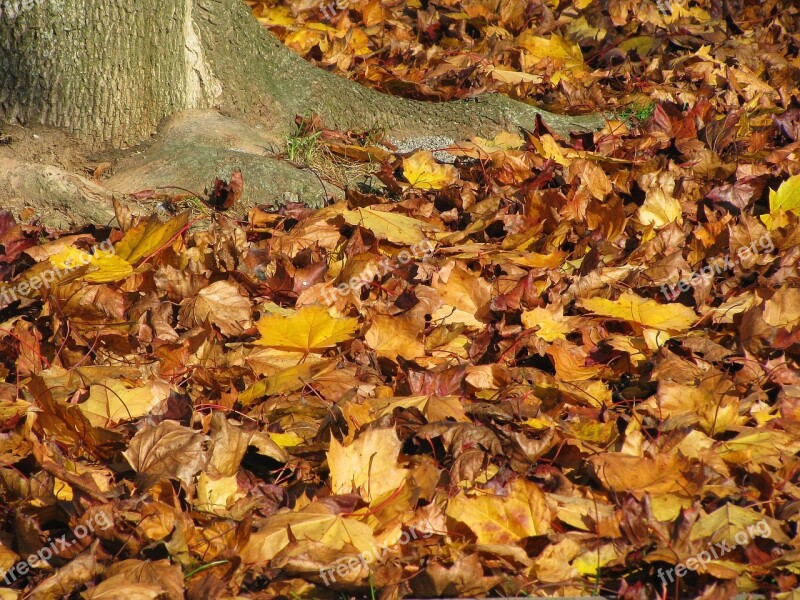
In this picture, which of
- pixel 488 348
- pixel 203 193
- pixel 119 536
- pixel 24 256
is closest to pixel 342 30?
pixel 203 193

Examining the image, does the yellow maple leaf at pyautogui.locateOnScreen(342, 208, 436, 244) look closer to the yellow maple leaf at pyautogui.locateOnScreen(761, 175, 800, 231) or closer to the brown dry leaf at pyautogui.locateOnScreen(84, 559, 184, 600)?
the yellow maple leaf at pyautogui.locateOnScreen(761, 175, 800, 231)

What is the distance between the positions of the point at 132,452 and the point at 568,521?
3.25ft

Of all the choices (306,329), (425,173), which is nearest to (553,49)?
(425,173)

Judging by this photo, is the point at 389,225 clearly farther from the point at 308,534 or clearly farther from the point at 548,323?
the point at 308,534

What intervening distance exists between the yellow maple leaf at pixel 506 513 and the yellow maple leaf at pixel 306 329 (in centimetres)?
65

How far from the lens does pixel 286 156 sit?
3.31m

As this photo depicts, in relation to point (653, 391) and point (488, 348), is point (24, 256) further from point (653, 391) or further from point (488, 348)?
point (653, 391)

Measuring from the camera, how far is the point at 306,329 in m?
2.19

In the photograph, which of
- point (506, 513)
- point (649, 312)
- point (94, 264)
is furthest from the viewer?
point (94, 264)

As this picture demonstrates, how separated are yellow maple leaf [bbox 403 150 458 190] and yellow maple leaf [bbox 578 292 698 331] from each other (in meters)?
1.05

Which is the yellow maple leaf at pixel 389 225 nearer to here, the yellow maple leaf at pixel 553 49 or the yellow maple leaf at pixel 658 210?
the yellow maple leaf at pixel 658 210

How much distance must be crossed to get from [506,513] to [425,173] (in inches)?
70.5

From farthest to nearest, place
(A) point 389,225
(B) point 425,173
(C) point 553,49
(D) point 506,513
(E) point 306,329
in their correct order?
(C) point 553,49 → (B) point 425,173 → (A) point 389,225 → (E) point 306,329 → (D) point 506,513

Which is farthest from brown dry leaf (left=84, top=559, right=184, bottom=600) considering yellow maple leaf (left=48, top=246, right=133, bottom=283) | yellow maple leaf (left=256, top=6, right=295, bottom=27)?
yellow maple leaf (left=256, top=6, right=295, bottom=27)
